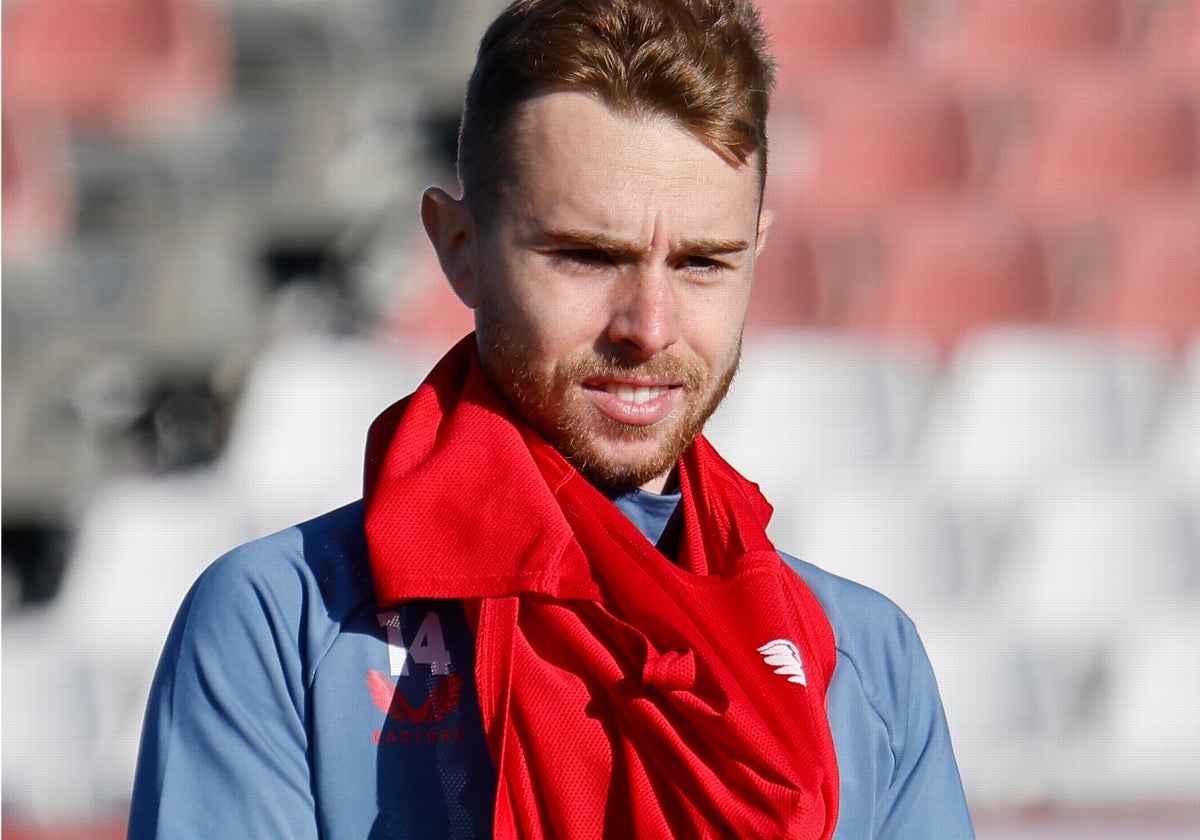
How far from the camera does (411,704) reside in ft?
2.97

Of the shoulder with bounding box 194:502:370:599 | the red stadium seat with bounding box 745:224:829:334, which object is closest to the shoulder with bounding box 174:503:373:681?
the shoulder with bounding box 194:502:370:599

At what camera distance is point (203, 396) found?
9.80 ft

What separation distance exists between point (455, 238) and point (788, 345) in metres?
2.14

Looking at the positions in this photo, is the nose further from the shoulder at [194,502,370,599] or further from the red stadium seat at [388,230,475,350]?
the red stadium seat at [388,230,475,350]

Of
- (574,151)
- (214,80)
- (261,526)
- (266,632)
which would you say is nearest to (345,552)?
(266,632)

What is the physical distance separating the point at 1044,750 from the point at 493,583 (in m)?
1.96

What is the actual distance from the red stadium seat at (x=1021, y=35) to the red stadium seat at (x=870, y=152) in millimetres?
175

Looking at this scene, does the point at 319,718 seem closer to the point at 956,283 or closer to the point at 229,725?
the point at 229,725

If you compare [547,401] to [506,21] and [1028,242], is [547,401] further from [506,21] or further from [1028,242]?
[1028,242]

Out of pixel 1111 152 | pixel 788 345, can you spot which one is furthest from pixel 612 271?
pixel 1111 152

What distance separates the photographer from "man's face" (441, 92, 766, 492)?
910 millimetres

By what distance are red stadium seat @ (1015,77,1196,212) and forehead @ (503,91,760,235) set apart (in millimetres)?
2877

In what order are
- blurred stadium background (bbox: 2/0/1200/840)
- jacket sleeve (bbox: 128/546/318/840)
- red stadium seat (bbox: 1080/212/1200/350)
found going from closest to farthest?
jacket sleeve (bbox: 128/546/318/840) < blurred stadium background (bbox: 2/0/1200/840) < red stadium seat (bbox: 1080/212/1200/350)

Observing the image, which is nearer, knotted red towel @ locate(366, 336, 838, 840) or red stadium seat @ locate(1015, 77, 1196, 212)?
knotted red towel @ locate(366, 336, 838, 840)
